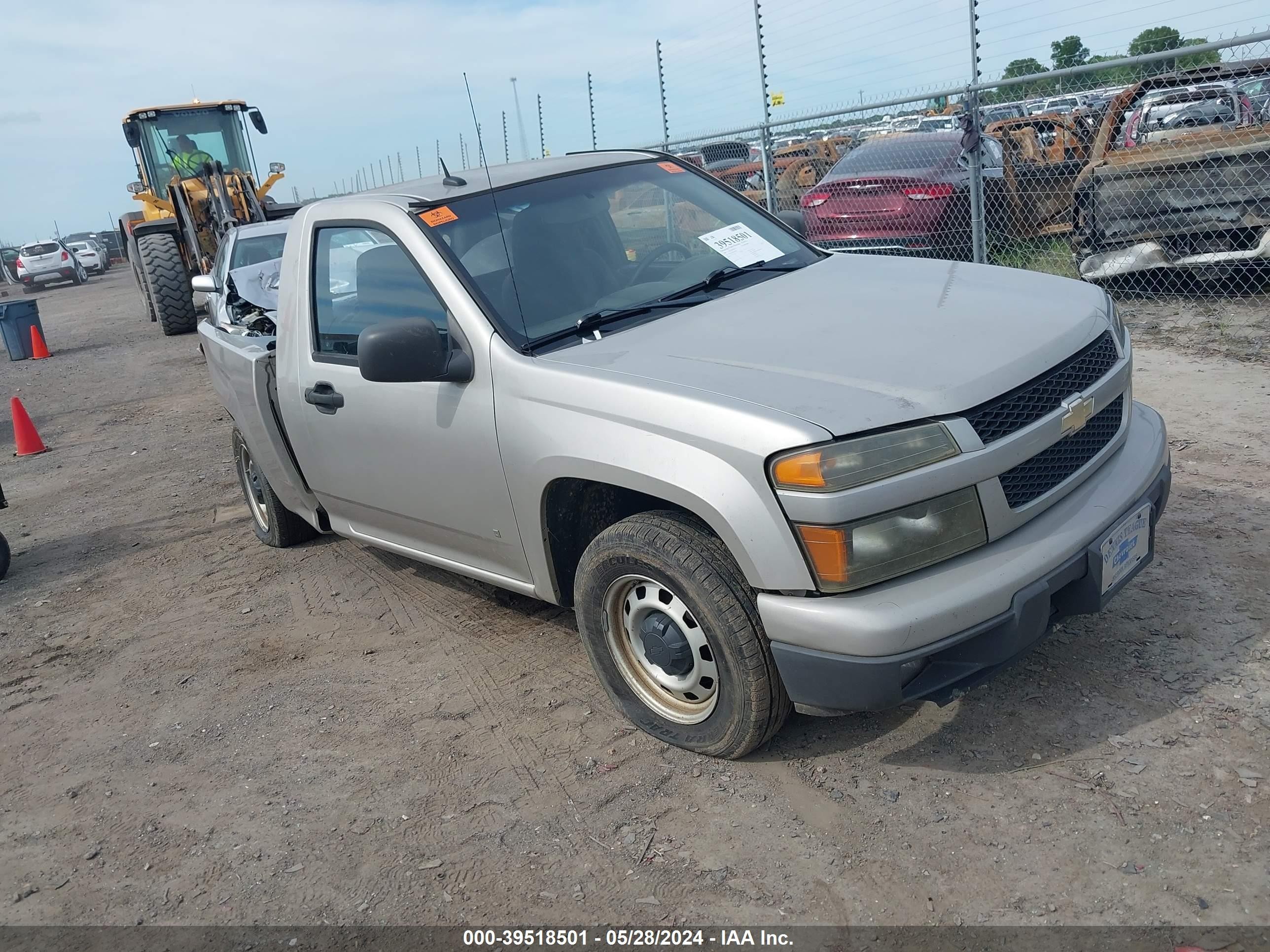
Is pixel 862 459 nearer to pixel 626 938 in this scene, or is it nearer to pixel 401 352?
pixel 626 938

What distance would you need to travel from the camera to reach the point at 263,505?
5918mm

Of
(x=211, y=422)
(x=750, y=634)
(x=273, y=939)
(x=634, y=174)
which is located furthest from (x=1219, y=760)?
(x=211, y=422)

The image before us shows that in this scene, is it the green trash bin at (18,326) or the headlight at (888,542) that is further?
the green trash bin at (18,326)

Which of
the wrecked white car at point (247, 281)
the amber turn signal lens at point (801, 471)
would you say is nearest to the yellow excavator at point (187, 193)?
the wrecked white car at point (247, 281)

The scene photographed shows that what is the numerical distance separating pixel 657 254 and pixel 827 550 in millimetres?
1764

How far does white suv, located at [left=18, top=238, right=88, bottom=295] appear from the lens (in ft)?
111

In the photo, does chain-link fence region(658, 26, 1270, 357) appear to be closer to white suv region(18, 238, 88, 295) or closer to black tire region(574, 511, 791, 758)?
black tire region(574, 511, 791, 758)

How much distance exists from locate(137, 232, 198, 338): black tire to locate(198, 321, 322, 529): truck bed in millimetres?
11449

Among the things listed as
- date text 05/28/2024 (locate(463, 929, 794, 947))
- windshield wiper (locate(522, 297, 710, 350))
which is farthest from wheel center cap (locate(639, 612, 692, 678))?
windshield wiper (locate(522, 297, 710, 350))

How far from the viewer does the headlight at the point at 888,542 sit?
8.67 ft

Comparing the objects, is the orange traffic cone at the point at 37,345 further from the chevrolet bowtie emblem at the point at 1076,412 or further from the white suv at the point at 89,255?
the white suv at the point at 89,255

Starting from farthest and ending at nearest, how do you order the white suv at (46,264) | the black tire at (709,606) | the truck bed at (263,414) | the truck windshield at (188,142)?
the white suv at (46,264) → the truck windshield at (188,142) → the truck bed at (263,414) → the black tire at (709,606)

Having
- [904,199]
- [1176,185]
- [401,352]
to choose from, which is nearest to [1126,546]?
[401,352]

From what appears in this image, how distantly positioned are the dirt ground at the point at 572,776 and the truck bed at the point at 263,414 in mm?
529
